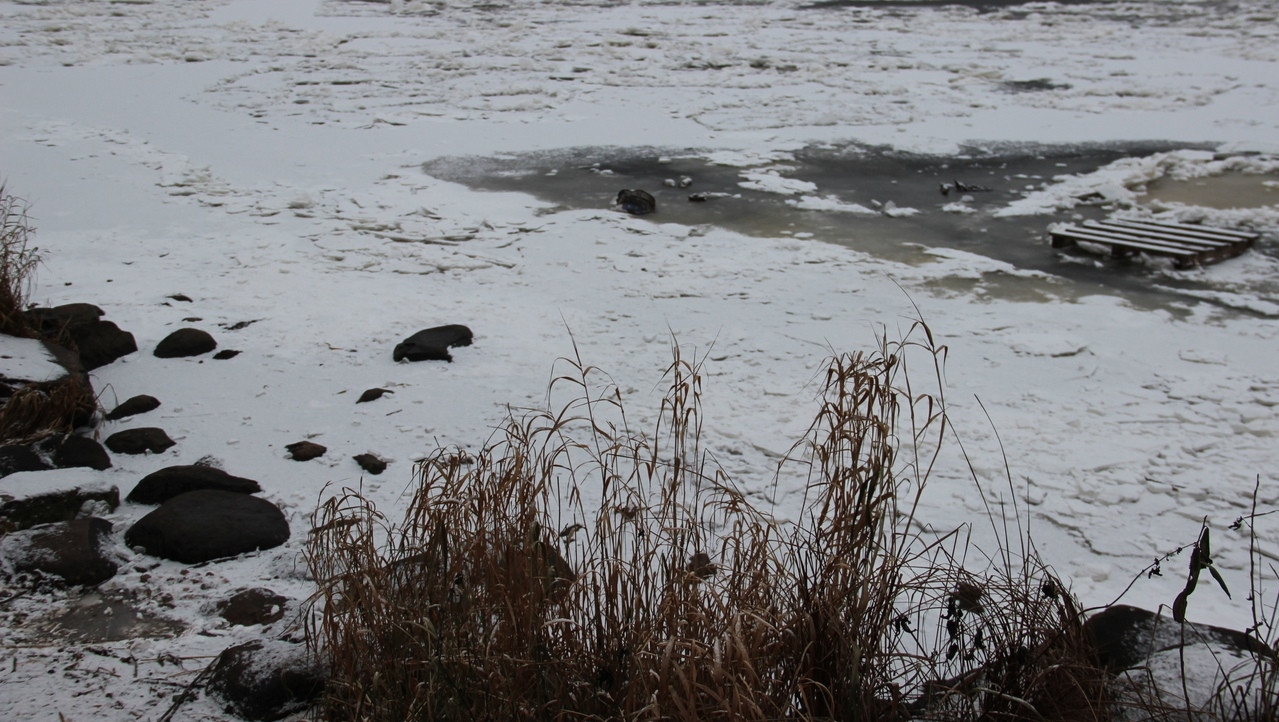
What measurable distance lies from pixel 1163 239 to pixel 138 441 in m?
5.72

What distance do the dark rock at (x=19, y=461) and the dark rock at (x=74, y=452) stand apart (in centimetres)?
6

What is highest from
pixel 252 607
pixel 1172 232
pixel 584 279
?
pixel 1172 232

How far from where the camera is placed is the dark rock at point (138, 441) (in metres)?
3.93

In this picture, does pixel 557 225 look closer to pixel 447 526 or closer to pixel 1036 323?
pixel 1036 323

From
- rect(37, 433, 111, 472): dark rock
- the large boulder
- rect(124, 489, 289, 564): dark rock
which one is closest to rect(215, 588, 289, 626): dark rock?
rect(124, 489, 289, 564): dark rock

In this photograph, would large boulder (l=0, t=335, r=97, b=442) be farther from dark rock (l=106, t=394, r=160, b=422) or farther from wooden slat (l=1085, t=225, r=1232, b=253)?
wooden slat (l=1085, t=225, r=1232, b=253)

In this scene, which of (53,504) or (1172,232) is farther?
(1172,232)

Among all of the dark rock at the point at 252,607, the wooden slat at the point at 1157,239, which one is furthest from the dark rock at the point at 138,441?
the wooden slat at the point at 1157,239

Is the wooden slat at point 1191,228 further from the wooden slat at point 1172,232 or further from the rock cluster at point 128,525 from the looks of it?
the rock cluster at point 128,525

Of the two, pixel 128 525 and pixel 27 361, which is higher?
pixel 27 361

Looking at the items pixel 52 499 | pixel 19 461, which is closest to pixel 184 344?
pixel 19 461

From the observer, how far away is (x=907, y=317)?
5223 millimetres

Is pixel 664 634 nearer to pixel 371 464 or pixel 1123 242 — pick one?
pixel 371 464

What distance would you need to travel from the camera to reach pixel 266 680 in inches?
102
